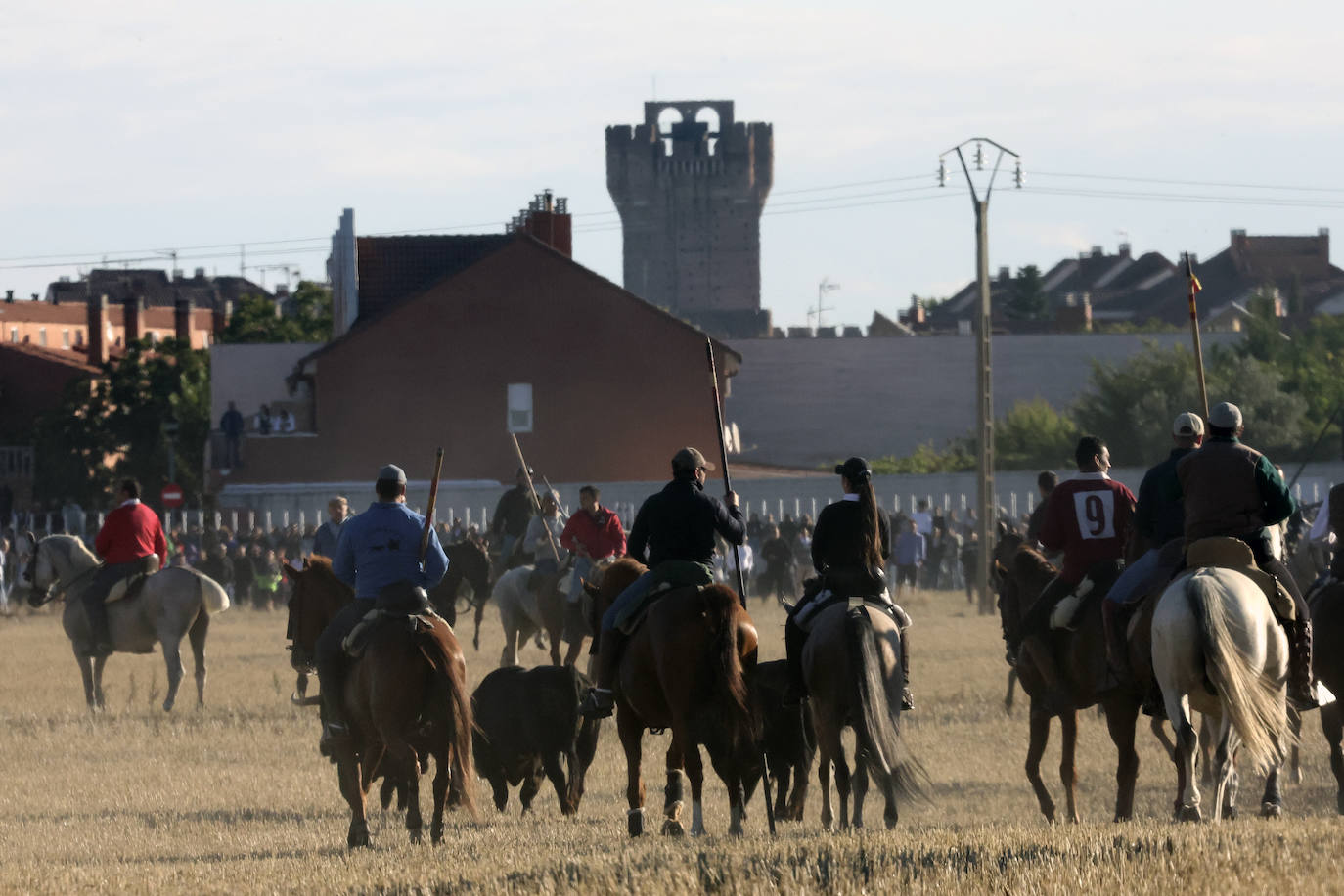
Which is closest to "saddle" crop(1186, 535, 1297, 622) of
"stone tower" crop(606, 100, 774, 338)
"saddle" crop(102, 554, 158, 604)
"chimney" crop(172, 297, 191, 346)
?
"saddle" crop(102, 554, 158, 604)

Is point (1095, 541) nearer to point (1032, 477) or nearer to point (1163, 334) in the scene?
point (1032, 477)

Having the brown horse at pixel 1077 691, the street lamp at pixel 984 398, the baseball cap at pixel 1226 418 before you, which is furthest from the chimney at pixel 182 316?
the baseball cap at pixel 1226 418

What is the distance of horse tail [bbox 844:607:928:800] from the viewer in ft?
39.2

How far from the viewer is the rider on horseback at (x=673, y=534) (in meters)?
12.5

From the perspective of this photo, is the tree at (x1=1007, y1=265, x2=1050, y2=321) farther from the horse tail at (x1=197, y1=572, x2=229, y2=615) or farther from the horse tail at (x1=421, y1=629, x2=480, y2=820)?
the horse tail at (x1=421, y1=629, x2=480, y2=820)

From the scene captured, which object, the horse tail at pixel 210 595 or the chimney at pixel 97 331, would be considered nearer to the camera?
the horse tail at pixel 210 595

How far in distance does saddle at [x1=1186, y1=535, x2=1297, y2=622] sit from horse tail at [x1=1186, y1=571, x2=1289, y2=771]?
37 cm

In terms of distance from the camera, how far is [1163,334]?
81.1 metres

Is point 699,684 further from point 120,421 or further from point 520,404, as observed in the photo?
point 120,421

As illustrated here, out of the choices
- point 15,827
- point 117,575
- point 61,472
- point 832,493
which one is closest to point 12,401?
point 61,472

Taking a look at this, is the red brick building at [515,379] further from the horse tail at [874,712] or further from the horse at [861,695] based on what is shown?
the horse tail at [874,712]

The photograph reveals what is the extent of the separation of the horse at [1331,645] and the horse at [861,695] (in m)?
2.64

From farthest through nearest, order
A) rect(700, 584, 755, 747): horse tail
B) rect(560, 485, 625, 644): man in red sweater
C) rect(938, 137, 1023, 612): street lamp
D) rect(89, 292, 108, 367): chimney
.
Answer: rect(89, 292, 108, 367): chimney
rect(938, 137, 1023, 612): street lamp
rect(560, 485, 625, 644): man in red sweater
rect(700, 584, 755, 747): horse tail

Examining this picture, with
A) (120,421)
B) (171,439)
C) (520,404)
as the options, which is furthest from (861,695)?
(120,421)
